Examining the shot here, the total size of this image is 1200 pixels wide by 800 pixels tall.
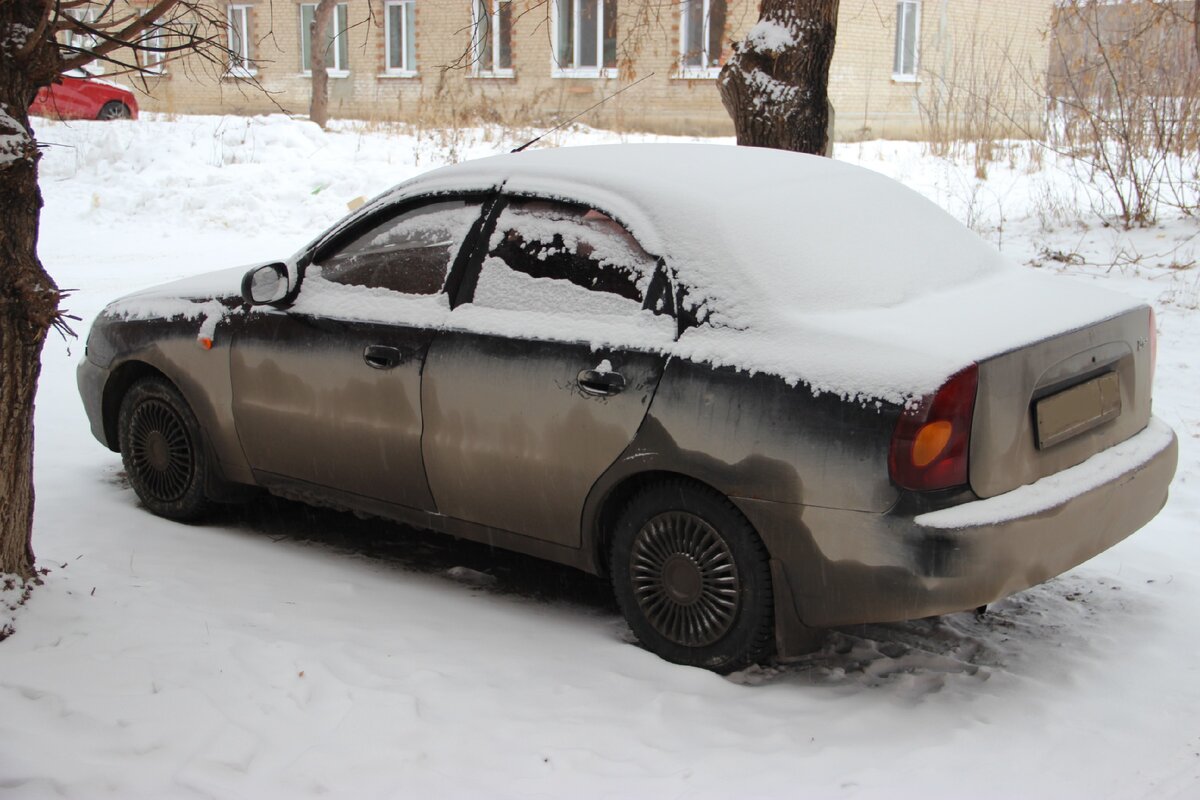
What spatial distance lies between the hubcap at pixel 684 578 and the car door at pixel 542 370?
286 mm

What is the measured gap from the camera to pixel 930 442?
3.35 m

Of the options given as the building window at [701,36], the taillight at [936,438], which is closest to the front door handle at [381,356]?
the taillight at [936,438]

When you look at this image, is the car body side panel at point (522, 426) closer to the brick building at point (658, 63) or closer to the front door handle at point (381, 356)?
the front door handle at point (381, 356)

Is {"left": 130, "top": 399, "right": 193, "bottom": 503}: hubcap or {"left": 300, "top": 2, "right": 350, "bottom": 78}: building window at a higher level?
{"left": 300, "top": 2, "right": 350, "bottom": 78}: building window

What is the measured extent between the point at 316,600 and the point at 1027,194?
11.7 m

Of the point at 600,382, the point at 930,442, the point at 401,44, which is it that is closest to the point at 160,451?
the point at 600,382

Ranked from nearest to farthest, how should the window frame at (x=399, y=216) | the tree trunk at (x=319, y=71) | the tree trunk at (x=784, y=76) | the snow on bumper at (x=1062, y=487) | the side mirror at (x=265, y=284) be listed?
the snow on bumper at (x=1062, y=487), the window frame at (x=399, y=216), the side mirror at (x=265, y=284), the tree trunk at (x=784, y=76), the tree trunk at (x=319, y=71)

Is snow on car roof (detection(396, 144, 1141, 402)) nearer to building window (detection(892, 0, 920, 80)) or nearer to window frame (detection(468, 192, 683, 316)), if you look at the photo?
window frame (detection(468, 192, 683, 316))

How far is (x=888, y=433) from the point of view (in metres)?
3.37

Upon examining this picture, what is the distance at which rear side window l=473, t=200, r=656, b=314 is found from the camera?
4.02 m

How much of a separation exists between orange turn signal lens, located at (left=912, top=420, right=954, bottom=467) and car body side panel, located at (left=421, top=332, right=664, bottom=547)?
34.2 inches

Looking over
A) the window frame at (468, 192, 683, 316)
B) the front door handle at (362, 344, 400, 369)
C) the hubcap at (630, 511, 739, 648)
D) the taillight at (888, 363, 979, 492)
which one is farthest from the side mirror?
the taillight at (888, 363, 979, 492)

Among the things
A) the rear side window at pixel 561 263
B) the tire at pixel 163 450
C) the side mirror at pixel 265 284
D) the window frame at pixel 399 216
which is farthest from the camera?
the tire at pixel 163 450

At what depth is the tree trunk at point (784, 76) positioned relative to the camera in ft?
24.6
